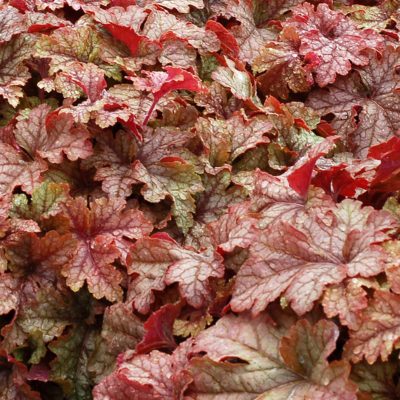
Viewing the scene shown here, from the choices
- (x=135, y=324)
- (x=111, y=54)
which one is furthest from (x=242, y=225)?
(x=111, y=54)

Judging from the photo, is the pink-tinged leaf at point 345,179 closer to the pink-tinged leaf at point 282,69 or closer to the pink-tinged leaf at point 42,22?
the pink-tinged leaf at point 282,69

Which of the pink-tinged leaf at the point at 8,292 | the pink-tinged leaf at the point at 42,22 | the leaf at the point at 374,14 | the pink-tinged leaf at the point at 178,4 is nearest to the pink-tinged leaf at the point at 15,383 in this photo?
the pink-tinged leaf at the point at 8,292

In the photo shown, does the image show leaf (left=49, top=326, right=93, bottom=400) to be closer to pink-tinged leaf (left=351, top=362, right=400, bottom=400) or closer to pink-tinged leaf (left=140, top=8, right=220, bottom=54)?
pink-tinged leaf (left=351, top=362, right=400, bottom=400)

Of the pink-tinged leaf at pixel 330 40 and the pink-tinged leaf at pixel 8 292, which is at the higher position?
the pink-tinged leaf at pixel 330 40

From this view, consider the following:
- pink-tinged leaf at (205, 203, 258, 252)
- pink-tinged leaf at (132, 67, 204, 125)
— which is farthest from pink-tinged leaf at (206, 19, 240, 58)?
pink-tinged leaf at (205, 203, 258, 252)

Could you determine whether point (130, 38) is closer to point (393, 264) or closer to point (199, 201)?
point (199, 201)

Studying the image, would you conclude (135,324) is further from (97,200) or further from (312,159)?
(312,159)

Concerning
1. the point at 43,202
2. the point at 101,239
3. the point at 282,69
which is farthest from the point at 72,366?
the point at 282,69
